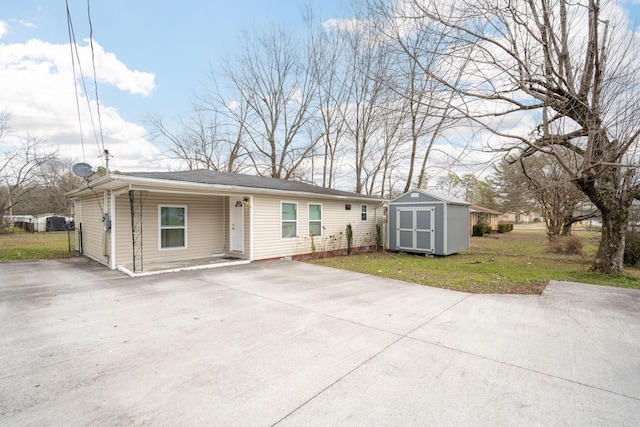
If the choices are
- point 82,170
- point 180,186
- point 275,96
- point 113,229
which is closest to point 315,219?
point 180,186

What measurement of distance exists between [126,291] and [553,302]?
736 centimetres

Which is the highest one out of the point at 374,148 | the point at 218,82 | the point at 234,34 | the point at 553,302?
the point at 234,34

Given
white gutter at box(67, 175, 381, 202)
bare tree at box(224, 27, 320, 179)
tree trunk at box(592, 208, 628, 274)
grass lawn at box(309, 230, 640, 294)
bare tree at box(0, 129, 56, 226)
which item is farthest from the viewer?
bare tree at box(0, 129, 56, 226)

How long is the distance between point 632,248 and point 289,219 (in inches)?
403

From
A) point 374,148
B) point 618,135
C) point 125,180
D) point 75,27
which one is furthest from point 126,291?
point 374,148

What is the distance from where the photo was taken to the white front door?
370 inches

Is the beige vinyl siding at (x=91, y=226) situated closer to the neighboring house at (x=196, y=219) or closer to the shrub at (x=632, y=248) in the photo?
the neighboring house at (x=196, y=219)

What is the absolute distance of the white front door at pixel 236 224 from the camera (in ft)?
30.8

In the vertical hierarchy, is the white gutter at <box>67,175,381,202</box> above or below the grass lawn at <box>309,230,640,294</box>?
above

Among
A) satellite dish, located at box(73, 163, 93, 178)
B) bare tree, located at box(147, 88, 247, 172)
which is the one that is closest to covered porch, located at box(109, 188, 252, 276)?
satellite dish, located at box(73, 163, 93, 178)

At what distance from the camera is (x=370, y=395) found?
2.38 metres

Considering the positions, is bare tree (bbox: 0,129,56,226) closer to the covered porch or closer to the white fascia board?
the covered porch

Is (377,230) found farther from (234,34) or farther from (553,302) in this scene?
(234,34)

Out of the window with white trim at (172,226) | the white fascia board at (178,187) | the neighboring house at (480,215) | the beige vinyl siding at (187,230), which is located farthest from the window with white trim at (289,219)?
the neighboring house at (480,215)
